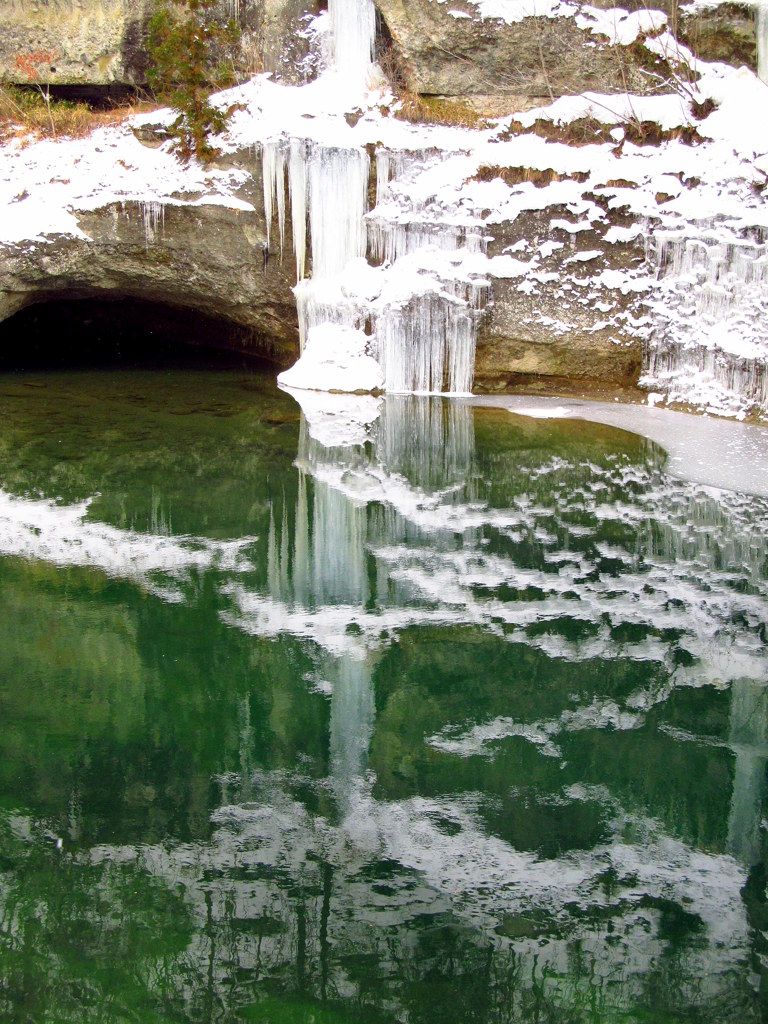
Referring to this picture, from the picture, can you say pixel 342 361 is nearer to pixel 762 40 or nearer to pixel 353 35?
pixel 353 35

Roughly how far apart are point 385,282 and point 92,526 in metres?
5.90

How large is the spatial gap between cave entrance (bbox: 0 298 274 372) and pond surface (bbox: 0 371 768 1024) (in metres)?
6.72

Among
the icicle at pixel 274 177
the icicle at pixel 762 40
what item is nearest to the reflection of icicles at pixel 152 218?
the icicle at pixel 274 177

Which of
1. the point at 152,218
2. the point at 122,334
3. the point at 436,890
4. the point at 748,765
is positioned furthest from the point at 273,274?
the point at 436,890

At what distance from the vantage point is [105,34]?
1319cm

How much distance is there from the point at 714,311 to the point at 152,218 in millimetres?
6689

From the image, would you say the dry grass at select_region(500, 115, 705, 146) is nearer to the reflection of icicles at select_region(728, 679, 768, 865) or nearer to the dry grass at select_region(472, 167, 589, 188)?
the dry grass at select_region(472, 167, 589, 188)

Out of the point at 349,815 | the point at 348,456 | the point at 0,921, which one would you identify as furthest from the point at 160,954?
the point at 348,456

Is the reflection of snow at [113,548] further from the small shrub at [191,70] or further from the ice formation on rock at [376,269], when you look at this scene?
the small shrub at [191,70]

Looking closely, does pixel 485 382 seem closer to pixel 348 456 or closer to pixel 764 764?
pixel 348 456

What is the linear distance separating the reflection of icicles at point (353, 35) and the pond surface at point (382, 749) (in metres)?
6.97

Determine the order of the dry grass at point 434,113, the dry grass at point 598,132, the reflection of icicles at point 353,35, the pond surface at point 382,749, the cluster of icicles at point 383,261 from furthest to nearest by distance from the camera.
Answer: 1. the reflection of icicles at point 353,35
2. the dry grass at point 434,113
3. the cluster of icicles at point 383,261
4. the dry grass at point 598,132
5. the pond surface at point 382,749

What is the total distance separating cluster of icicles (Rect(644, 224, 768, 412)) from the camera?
1087 centimetres

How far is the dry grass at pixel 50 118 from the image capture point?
41.0 feet
